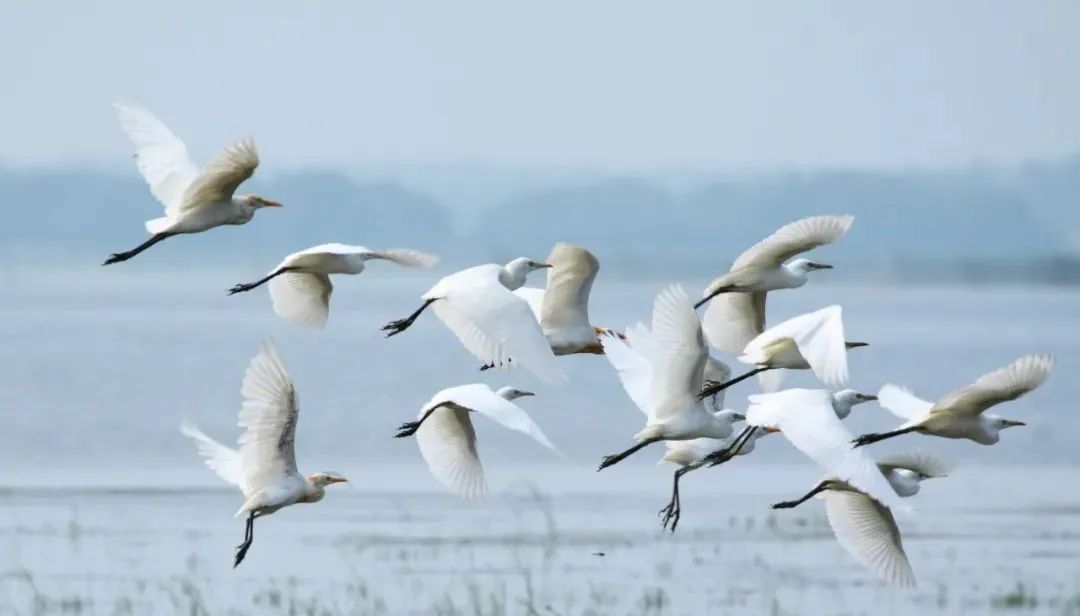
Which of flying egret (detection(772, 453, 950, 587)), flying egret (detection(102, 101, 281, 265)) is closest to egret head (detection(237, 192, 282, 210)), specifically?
flying egret (detection(102, 101, 281, 265))

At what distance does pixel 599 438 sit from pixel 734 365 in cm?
820

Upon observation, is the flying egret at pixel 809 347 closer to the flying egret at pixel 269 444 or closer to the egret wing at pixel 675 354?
the egret wing at pixel 675 354

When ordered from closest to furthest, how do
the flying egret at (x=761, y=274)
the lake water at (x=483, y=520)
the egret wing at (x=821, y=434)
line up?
1. the egret wing at (x=821, y=434)
2. the flying egret at (x=761, y=274)
3. the lake water at (x=483, y=520)

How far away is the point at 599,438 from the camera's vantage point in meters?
23.8

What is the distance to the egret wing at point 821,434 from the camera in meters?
10.0

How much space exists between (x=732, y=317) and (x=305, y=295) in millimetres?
2540

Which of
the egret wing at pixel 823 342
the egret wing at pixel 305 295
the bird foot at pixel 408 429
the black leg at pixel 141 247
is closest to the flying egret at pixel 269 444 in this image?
the bird foot at pixel 408 429

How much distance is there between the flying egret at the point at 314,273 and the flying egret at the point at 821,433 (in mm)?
1846

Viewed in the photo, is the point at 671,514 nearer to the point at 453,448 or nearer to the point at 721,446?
the point at 721,446

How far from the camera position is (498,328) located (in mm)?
10789

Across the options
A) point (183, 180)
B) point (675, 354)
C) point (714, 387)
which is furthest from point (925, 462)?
point (183, 180)

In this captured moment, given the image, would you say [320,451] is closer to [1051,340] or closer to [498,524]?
[498,524]

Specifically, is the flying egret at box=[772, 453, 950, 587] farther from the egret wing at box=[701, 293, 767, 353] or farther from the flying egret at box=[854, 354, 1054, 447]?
the egret wing at box=[701, 293, 767, 353]

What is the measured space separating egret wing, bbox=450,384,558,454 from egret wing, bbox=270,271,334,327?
1222 millimetres
